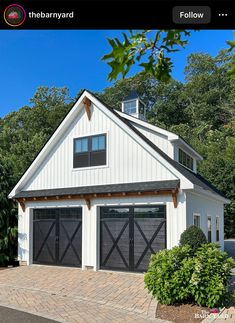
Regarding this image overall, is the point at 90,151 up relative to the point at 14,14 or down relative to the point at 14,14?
up

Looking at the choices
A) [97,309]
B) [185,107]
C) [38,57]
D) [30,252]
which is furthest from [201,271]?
[185,107]

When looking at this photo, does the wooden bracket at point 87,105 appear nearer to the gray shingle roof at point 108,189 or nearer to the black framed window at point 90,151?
the black framed window at point 90,151

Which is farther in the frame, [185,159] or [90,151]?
[185,159]

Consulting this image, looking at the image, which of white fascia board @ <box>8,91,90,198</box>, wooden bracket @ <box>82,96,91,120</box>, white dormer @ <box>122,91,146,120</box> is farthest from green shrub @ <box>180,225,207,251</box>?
white dormer @ <box>122,91,146,120</box>

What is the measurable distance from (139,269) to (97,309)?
4690mm

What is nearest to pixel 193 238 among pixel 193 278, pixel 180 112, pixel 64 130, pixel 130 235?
pixel 193 278

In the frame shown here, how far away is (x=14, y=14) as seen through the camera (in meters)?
2.70

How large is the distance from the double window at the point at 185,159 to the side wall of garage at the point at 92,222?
415 cm

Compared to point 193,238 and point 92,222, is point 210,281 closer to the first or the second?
point 193,238

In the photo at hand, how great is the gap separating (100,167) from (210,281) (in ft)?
25.1

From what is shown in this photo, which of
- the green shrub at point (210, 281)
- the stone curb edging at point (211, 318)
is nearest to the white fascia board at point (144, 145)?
the green shrub at point (210, 281)

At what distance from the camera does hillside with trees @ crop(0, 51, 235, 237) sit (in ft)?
124

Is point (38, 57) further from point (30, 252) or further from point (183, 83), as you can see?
point (183, 83)

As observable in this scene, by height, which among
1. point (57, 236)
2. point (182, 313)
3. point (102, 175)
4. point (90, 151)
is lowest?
point (182, 313)
